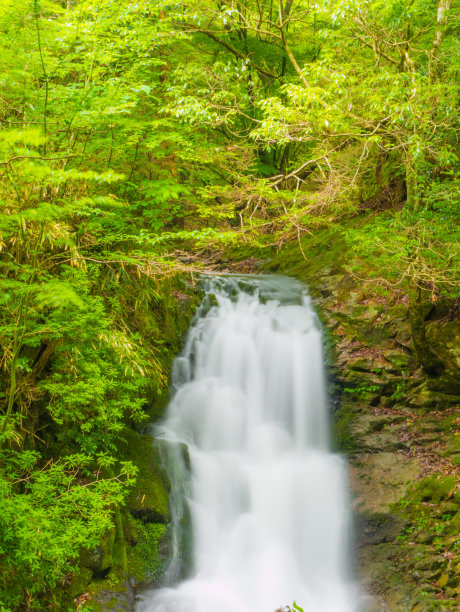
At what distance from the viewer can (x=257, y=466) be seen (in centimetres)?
760

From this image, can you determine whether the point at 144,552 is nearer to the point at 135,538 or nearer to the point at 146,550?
the point at 146,550

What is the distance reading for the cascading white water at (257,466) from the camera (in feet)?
19.7

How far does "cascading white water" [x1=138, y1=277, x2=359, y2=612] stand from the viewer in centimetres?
600

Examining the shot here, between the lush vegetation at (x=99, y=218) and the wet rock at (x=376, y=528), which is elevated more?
the lush vegetation at (x=99, y=218)

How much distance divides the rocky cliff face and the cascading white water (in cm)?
39

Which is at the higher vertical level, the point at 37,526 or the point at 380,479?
the point at 37,526

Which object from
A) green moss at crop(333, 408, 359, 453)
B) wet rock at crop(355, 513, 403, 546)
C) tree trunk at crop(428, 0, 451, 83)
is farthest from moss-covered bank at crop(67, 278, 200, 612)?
tree trunk at crop(428, 0, 451, 83)

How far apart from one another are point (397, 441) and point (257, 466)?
2.35 m

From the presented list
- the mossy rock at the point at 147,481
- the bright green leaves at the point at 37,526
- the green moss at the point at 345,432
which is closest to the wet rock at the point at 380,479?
the green moss at the point at 345,432

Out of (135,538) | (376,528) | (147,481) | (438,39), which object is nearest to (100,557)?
(135,538)

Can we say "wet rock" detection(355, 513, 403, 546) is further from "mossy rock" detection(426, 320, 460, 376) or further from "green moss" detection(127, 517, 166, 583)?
"green moss" detection(127, 517, 166, 583)

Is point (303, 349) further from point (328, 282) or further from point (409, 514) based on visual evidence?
point (409, 514)

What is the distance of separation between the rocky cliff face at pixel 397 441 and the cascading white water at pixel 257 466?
15.4 inches

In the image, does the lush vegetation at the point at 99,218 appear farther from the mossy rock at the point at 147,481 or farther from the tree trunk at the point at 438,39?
the mossy rock at the point at 147,481
